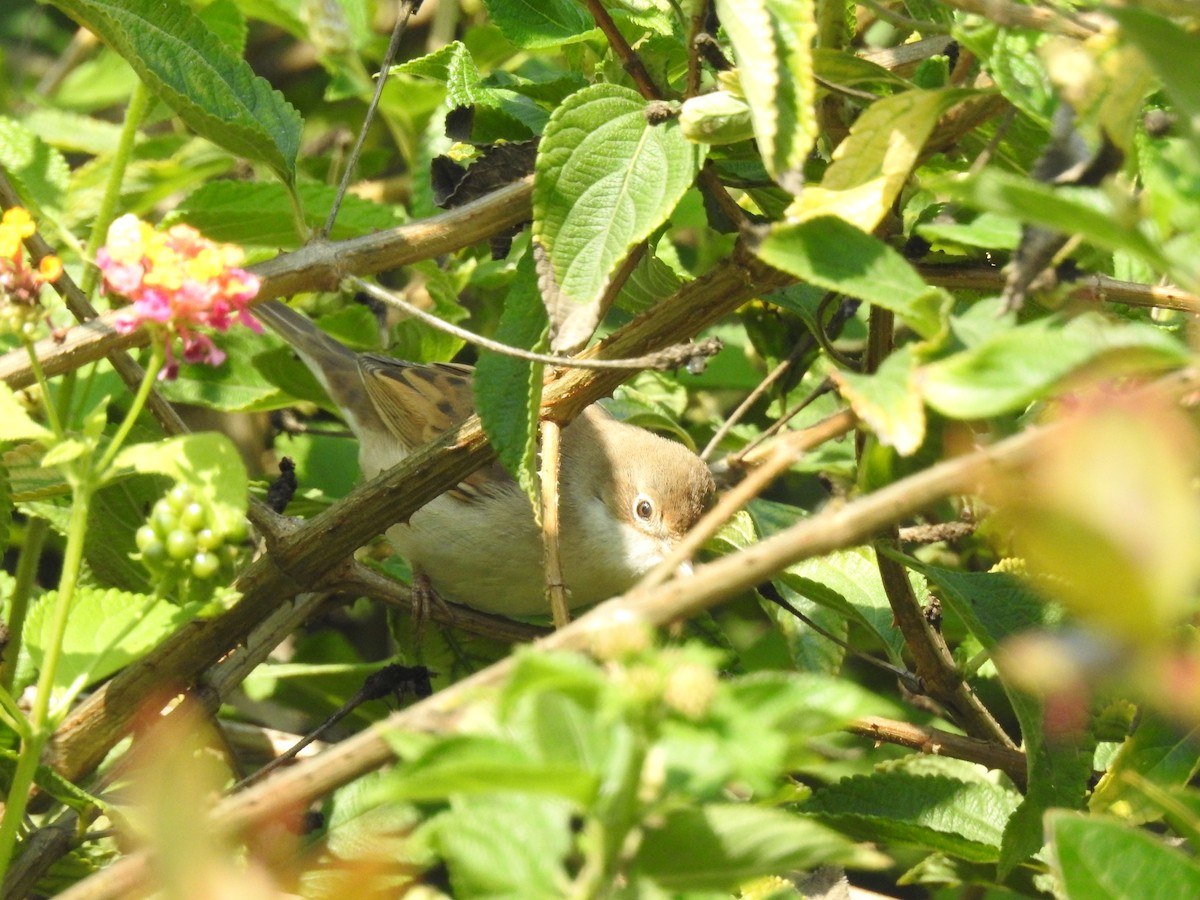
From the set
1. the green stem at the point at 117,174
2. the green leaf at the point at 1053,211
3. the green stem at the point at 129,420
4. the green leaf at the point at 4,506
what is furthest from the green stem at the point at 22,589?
the green leaf at the point at 1053,211

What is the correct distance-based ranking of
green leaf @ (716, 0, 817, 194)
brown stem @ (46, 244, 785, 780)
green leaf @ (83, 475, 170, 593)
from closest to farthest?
1. green leaf @ (716, 0, 817, 194)
2. brown stem @ (46, 244, 785, 780)
3. green leaf @ (83, 475, 170, 593)

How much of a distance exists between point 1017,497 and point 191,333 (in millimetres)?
987

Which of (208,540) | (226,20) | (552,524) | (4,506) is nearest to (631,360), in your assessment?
(552,524)

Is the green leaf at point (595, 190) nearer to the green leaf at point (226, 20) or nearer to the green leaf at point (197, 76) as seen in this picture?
the green leaf at point (197, 76)

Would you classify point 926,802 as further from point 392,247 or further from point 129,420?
point 129,420

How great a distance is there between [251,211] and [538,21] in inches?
27.0

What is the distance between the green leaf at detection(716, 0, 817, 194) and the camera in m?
1.48

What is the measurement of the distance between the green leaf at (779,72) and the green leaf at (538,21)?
756 millimetres

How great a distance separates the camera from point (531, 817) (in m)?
1.11

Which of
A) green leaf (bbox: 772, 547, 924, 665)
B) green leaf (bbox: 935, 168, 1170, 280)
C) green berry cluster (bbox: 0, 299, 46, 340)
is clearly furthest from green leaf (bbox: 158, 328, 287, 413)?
green leaf (bbox: 935, 168, 1170, 280)

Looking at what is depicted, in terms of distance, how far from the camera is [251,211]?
252 cm

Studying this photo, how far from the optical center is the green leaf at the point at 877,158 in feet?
5.12

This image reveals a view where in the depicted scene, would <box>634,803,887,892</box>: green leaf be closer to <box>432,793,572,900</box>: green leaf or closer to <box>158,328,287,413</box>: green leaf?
<box>432,793,572,900</box>: green leaf

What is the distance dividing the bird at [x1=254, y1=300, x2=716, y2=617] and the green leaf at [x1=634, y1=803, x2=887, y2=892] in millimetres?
2247
